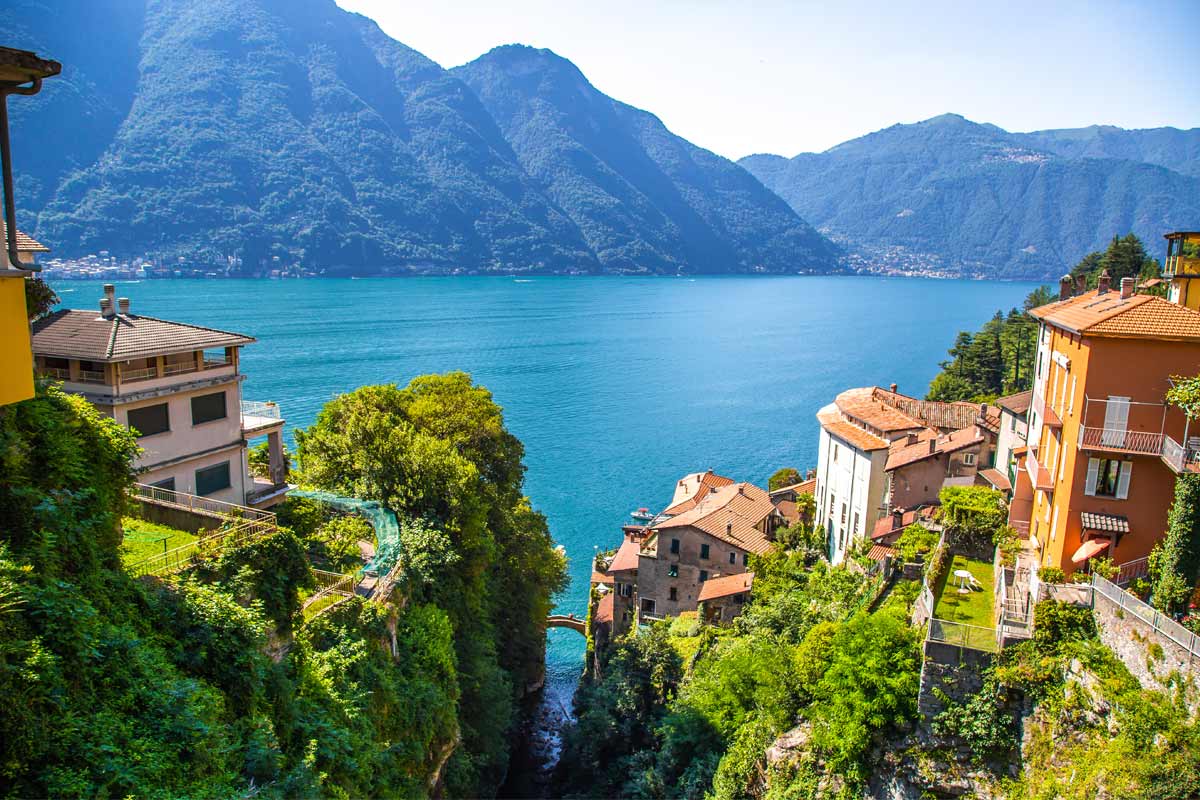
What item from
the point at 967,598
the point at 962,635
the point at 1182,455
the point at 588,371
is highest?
the point at 1182,455

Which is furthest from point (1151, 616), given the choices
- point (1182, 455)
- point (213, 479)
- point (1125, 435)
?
point (213, 479)

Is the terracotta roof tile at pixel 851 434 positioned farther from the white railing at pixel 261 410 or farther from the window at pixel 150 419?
the window at pixel 150 419

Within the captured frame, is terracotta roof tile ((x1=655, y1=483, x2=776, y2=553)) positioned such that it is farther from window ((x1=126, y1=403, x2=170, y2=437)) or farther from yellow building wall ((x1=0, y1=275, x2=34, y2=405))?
yellow building wall ((x1=0, y1=275, x2=34, y2=405))

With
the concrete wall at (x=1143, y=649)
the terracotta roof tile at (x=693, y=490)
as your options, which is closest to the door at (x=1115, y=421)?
the concrete wall at (x=1143, y=649)

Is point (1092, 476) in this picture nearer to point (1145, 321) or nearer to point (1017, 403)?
point (1145, 321)

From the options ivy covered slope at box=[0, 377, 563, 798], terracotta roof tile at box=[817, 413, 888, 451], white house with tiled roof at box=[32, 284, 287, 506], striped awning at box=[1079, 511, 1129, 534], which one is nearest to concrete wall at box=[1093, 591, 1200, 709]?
striped awning at box=[1079, 511, 1129, 534]

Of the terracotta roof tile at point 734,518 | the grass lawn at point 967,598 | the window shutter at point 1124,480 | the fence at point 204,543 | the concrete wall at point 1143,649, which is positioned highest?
the window shutter at point 1124,480
